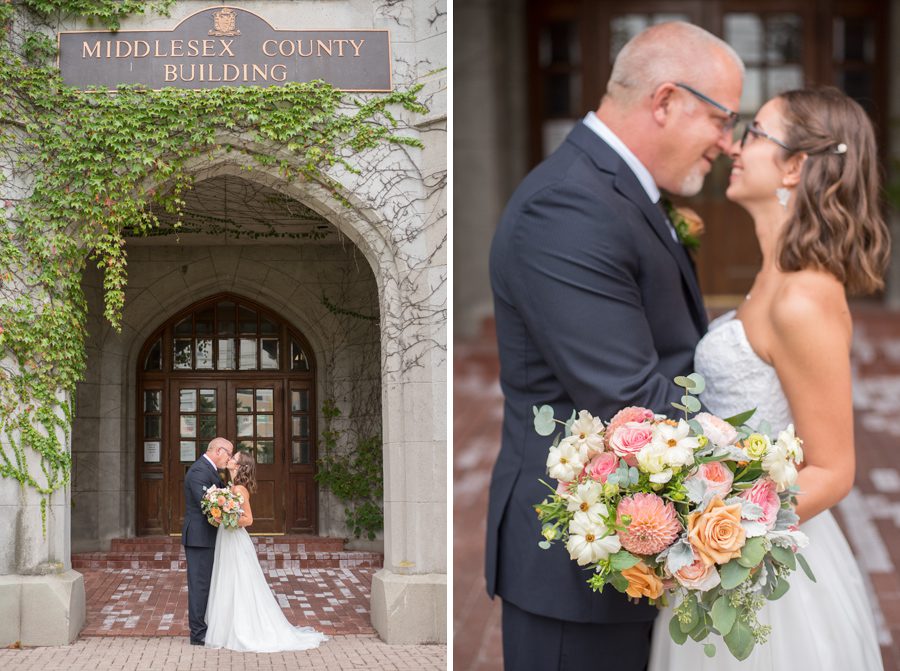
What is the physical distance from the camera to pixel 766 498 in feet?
5.90

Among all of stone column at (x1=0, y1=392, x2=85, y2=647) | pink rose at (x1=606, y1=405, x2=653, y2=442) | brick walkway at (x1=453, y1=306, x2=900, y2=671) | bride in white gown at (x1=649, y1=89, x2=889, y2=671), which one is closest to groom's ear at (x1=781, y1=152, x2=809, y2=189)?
bride in white gown at (x1=649, y1=89, x2=889, y2=671)

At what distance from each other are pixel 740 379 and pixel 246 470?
175 cm

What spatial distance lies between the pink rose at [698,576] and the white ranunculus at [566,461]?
249 millimetres

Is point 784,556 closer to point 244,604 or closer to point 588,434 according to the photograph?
point 588,434

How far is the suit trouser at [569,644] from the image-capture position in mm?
2062

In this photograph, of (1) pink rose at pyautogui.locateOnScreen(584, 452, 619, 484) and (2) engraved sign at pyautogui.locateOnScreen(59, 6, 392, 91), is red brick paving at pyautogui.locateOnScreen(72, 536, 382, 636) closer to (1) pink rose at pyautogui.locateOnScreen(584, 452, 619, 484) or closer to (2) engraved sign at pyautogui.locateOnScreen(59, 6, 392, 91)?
(2) engraved sign at pyautogui.locateOnScreen(59, 6, 392, 91)

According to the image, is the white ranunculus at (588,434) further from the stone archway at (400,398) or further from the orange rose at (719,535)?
the stone archway at (400,398)

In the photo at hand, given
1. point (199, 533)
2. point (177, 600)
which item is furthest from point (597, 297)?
point (177, 600)

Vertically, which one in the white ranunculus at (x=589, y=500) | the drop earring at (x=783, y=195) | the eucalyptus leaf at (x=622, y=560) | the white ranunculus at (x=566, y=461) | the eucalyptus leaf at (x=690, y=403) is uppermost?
the drop earring at (x=783, y=195)

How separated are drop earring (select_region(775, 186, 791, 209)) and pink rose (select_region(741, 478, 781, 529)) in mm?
724

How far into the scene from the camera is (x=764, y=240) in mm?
→ 2303

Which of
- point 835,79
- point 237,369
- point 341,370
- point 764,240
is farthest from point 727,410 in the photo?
point 835,79

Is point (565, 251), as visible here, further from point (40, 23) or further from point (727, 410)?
point (40, 23)

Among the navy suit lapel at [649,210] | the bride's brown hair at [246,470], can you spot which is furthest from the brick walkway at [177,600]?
the navy suit lapel at [649,210]
